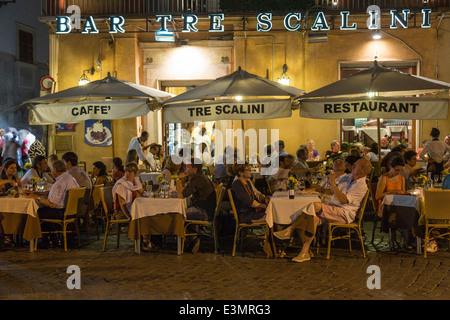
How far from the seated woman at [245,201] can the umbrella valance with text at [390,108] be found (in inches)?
74.2

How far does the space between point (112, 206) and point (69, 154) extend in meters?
1.19

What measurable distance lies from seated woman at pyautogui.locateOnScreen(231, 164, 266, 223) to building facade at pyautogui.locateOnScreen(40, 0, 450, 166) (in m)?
7.42

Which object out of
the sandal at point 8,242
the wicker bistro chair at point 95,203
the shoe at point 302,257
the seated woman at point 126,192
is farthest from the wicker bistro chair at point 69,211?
the shoe at point 302,257

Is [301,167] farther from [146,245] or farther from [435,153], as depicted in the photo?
[435,153]

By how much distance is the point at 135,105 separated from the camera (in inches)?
413

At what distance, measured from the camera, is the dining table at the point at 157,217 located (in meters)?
8.95

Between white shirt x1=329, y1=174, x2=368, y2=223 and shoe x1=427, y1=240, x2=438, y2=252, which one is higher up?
white shirt x1=329, y1=174, x2=368, y2=223

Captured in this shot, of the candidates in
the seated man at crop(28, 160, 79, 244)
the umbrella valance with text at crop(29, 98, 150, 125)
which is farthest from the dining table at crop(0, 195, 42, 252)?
the umbrella valance with text at crop(29, 98, 150, 125)

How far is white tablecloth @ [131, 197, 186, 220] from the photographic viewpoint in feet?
29.3

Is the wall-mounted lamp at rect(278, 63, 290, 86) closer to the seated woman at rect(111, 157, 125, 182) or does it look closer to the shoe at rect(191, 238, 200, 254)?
the seated woman at rect(111, 157, 125, 182)

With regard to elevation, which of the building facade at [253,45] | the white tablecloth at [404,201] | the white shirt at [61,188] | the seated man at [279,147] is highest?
the building facade at [253,45]

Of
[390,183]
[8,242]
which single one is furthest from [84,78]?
[390,183]

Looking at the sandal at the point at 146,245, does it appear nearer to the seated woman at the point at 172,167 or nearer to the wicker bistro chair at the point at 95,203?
the wicker bistro chair at the point at 95,203
